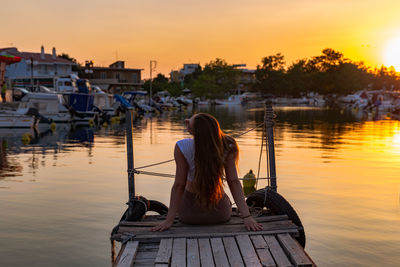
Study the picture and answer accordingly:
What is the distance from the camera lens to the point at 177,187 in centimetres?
592

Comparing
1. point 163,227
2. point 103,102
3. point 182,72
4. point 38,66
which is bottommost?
point 163,227

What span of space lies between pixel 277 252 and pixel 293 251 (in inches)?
7.3

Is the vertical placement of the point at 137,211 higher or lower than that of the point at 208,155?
lower

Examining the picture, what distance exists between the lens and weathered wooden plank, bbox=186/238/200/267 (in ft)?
15.9

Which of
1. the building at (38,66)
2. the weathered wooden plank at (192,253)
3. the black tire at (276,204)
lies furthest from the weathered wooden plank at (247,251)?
the building at (38,66)

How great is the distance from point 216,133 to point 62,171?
41.2 feet

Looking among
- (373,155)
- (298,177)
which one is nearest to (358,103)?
(373,155)

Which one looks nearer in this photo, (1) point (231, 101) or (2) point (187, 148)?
(2) point (187, 148)

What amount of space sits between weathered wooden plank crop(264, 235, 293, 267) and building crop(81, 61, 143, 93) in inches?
3808

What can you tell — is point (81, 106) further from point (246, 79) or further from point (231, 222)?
point (246, 79)

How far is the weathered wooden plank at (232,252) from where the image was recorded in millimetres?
4821

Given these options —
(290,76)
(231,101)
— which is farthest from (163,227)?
(290,76)

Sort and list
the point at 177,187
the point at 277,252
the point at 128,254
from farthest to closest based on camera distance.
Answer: the point at 177,187 → the point at 277,252 → the point at 128,254

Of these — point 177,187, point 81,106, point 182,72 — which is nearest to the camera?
point 177,187
